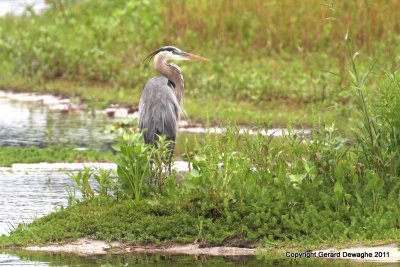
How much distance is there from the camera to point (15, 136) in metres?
16.8

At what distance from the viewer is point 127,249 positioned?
30.6 feet

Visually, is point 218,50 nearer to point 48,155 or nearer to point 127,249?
point 48,155

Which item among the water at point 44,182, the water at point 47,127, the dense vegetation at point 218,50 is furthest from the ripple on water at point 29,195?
the dense vegetation at point 218,50

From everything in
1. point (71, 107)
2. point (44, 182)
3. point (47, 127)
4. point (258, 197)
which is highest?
point (258, 197)

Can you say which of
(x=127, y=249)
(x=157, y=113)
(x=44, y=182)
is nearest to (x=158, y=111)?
(x=157, y=113)

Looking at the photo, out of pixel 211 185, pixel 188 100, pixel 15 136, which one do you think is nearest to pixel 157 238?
pixel 211 185

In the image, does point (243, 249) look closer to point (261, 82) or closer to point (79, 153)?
point (79, 153)

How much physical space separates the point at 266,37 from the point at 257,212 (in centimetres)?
1241

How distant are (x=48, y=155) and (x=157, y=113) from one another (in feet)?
9.96

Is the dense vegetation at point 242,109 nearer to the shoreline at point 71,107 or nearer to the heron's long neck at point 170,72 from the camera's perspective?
the shoreline at point 71,107

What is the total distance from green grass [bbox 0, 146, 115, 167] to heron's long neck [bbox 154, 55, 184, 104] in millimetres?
1830

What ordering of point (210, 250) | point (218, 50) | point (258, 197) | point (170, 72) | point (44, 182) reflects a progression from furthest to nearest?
point (218, 50) < point (44, 182) < point (170, 72) < point (258, 197) < point (210, 250)

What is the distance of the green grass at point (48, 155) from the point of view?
14.4 metres

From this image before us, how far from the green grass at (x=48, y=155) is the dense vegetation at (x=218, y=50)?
11.2ft
